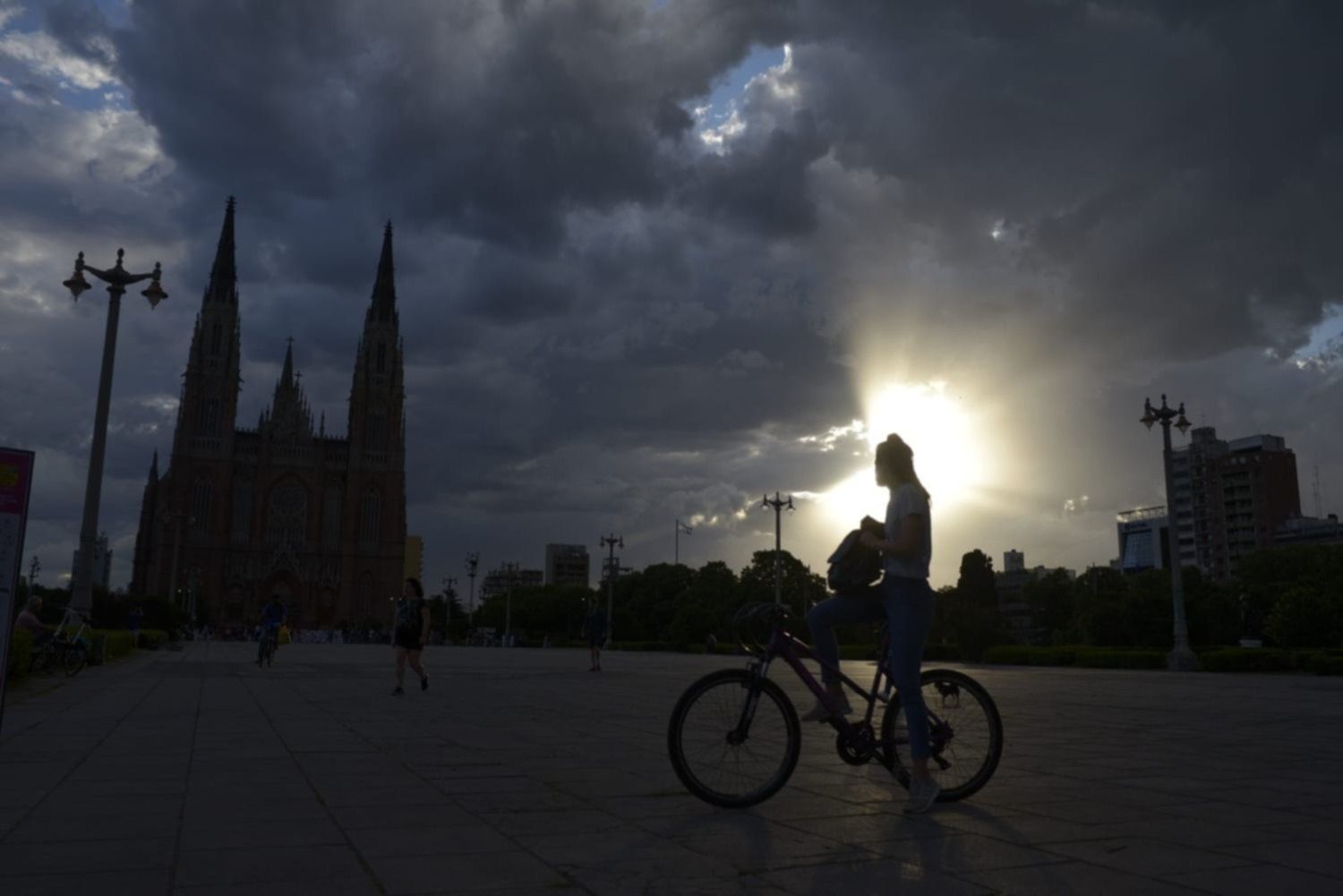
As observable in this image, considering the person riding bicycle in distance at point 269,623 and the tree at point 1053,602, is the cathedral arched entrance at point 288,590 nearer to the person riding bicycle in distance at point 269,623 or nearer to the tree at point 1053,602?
the tree at point 1053,602

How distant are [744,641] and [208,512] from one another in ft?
367

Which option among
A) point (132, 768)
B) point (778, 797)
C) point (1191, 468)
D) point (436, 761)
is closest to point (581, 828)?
point (778, 797)

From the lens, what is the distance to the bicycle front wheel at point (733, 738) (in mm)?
5445

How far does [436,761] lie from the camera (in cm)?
711

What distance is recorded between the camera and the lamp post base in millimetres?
30000

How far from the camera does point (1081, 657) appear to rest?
34.5 meters

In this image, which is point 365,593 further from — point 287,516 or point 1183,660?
point 1183,660

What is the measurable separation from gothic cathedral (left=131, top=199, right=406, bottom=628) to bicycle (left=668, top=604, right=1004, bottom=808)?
106338 mm

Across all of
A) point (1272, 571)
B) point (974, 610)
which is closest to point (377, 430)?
point (974, 610)

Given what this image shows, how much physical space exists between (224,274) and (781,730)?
396ft

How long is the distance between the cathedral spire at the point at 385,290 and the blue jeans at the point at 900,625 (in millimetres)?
118731

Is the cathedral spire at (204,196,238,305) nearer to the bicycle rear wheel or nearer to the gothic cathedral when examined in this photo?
the gothic cathedral

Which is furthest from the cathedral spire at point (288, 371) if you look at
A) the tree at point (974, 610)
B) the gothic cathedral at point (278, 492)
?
the tree at point (974, 610)

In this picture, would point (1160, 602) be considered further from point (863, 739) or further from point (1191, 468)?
point (1191, 468)
